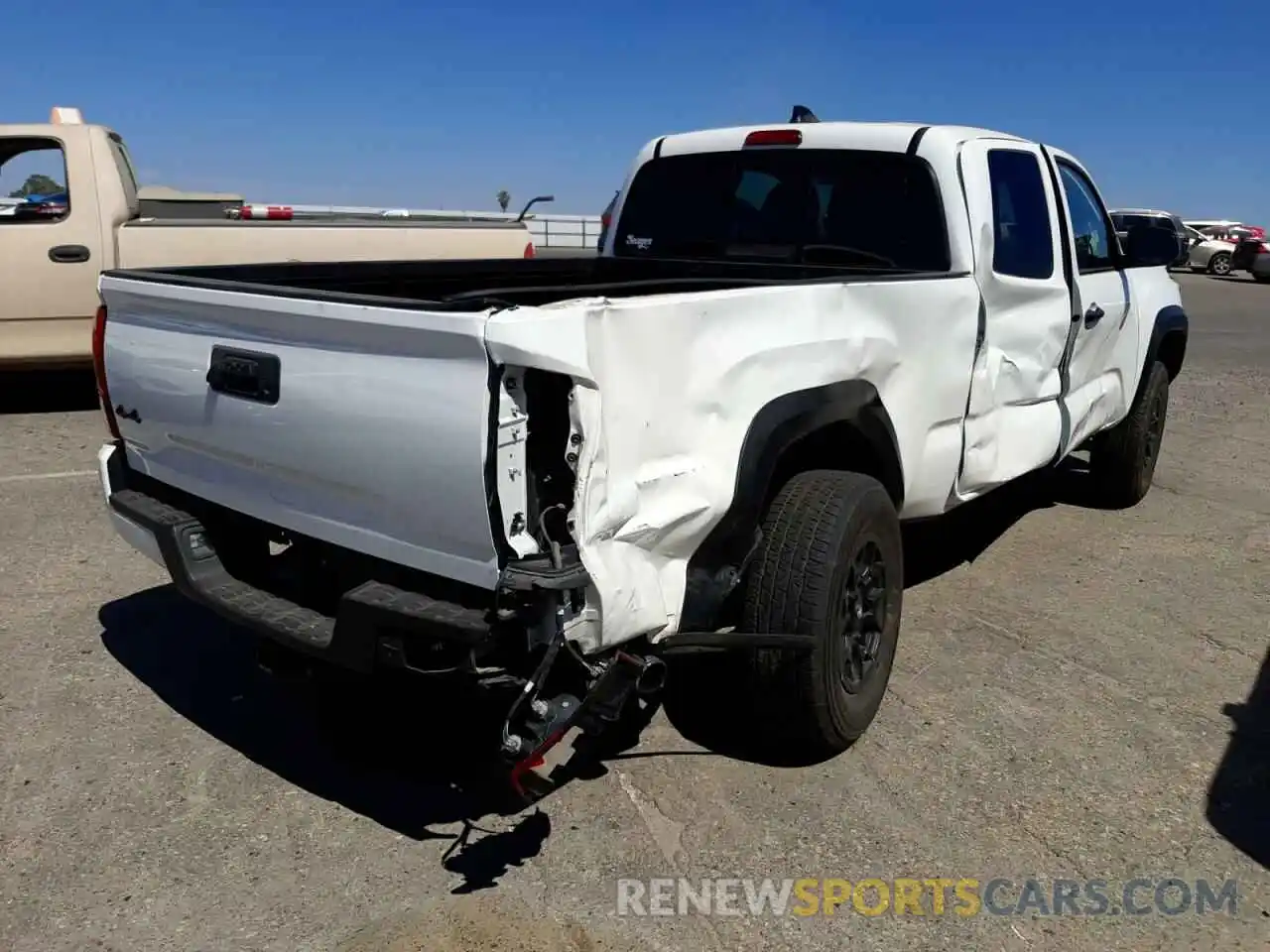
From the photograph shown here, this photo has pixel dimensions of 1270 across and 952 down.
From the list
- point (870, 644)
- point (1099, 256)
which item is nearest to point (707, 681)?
point (870, 644)

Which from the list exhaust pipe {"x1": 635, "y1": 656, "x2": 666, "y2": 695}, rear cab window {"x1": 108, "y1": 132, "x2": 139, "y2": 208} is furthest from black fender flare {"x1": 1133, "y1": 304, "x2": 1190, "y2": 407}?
rear cab window {"x1": 108, "y1": 132, "x2": 139, "y2": 208}

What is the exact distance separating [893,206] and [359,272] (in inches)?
82.7

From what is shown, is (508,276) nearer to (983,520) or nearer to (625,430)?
(625,430)

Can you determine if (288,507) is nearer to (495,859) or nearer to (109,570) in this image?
(495,859)

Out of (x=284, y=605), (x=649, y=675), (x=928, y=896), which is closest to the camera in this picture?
(x=649, y=675)

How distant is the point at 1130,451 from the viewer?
21.0 feet

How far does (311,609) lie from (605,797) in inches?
39.9

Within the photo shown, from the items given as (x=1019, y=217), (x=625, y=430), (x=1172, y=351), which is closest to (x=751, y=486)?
(x=625, y=430)

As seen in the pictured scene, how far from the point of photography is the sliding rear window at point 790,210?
4.39 meters

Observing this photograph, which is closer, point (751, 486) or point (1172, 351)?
point (751, 486)

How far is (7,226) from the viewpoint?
8094 mm

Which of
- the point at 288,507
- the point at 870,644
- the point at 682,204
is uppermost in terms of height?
the point at 682,204

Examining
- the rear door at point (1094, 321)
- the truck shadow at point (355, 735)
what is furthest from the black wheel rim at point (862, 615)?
the rear door at point (1094, 321)

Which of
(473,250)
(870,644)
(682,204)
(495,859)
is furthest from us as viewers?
(473,250)
